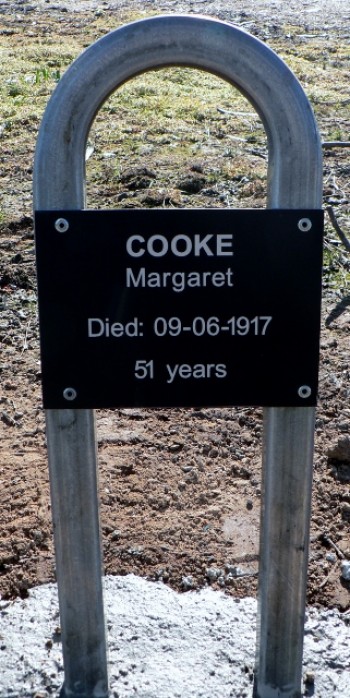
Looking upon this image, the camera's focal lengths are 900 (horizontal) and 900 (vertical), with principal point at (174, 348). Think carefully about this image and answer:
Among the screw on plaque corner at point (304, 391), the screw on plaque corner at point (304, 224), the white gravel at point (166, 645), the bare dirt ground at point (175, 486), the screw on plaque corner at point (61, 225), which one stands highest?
the screw on plaque corner at point (61, 225)

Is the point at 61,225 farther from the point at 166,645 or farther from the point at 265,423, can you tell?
the point at 166,645

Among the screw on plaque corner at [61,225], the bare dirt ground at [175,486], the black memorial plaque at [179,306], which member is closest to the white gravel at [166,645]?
the bare dirt ground at [175,486]

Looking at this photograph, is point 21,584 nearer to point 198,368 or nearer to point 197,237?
point 198,368

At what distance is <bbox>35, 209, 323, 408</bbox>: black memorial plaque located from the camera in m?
1.78

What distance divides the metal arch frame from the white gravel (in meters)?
0.12

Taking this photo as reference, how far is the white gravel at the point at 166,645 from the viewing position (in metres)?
2.27

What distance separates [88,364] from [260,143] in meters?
6.15

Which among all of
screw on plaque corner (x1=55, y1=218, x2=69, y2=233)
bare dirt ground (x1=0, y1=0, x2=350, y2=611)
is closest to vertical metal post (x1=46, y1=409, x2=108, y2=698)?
screw on plaque corner (x1=55, y1=218, x2=69, y2=233)

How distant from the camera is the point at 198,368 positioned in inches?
73.2

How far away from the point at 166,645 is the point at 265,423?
791 millimetres

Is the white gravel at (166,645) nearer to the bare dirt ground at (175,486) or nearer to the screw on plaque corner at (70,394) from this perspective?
the bare dirt ground at (175,486)

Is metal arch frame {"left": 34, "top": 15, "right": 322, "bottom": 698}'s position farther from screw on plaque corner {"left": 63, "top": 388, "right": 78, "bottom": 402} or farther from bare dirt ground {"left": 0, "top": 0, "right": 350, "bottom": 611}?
bare dirt ground {"left": 0, "top": 0, "right": 350, "bottom": 611}

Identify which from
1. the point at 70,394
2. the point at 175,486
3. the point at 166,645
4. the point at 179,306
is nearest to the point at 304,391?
the point at 179,306

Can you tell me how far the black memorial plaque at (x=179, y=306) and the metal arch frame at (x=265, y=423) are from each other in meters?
0.07
